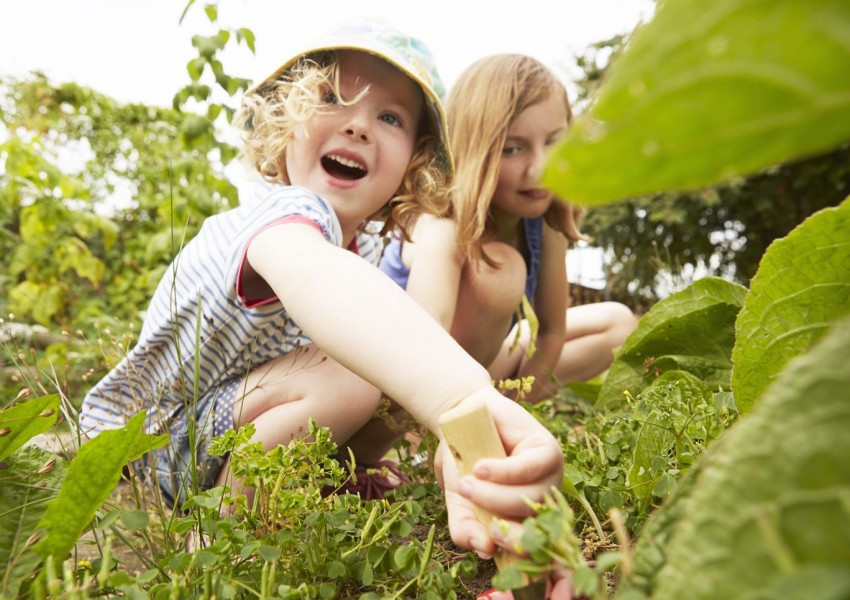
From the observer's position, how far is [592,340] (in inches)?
131

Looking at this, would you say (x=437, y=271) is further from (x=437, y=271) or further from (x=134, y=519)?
(x=134, y=519)

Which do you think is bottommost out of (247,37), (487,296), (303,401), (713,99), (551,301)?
(551,301)

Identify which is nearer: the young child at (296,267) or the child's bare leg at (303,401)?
the young child at (296,267)

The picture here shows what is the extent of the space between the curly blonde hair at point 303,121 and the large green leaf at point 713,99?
57.2 inches

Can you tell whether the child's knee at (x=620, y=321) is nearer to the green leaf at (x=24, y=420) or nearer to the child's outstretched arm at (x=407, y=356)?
the child's outstretched arm at (x=407, y=356)

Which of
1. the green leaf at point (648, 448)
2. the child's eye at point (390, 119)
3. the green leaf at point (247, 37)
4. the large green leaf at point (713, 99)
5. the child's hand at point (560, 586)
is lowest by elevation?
the green leaf at point (648, 448)

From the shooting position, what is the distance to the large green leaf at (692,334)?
1.60 m

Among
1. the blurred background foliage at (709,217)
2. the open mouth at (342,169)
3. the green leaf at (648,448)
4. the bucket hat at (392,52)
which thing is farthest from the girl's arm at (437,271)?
the blurred background foliage at (709,217)

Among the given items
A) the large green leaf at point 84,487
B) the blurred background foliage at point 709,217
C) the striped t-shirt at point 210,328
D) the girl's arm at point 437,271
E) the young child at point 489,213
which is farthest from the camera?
the blurred background foliage at point 709,217

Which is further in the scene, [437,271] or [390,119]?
[437,271]

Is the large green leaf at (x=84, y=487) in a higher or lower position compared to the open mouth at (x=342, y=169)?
lower

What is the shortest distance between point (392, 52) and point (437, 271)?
759 mm

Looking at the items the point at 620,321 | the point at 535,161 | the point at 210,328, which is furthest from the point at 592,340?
the point at 210,328

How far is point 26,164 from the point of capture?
4492 mm
